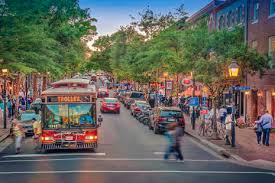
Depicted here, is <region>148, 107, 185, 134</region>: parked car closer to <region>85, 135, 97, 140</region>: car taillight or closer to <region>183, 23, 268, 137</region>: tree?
<region>183, 23, 268, 137</region>: tree

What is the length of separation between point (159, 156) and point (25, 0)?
1311 centimetres

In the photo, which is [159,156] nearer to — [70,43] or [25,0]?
[25,0]

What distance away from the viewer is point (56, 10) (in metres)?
53.5

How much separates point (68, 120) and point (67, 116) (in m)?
0.18

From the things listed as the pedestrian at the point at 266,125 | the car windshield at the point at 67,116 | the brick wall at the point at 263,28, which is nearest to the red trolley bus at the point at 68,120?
the car windshield at the point at 67,116

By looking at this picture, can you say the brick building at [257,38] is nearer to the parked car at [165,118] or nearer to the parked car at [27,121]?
the parked car at [165,118]

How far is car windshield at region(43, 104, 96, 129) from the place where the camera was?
2500 cm

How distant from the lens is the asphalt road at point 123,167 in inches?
693

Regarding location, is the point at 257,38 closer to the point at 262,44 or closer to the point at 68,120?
the point at 262,44

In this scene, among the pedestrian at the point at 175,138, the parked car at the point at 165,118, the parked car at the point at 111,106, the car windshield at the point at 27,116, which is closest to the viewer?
the pedestrian at the point at 175,138

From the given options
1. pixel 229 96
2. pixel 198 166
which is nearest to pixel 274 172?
pixel 198 166

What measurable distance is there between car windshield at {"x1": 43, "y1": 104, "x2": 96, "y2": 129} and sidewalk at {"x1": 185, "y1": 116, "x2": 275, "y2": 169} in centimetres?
637

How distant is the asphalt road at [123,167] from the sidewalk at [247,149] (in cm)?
68

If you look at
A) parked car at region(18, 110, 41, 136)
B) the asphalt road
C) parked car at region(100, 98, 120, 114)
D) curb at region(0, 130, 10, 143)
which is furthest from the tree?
parked car at region(100, 98, 120, 114)
